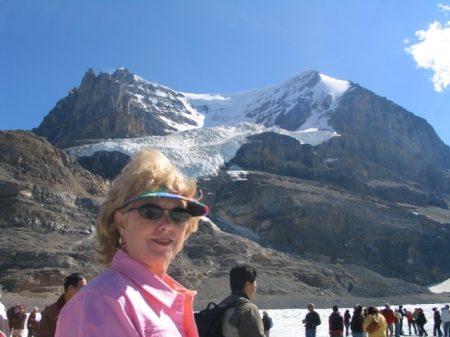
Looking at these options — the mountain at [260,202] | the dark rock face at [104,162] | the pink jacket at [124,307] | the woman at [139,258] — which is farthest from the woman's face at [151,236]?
the dark rock face at [104,162]

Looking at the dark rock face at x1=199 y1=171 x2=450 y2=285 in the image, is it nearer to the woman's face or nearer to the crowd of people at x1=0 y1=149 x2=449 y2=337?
the crowd of people at x1=0 y1=149 x2=449 y2=337

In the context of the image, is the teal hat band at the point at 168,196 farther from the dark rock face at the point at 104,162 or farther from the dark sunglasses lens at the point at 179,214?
the dark rock face at the point at 104,162

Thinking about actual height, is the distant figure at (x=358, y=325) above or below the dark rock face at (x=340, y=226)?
below

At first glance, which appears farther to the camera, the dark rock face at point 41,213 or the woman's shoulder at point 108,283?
the dark rock face at point 41,213

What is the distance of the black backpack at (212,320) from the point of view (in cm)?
448

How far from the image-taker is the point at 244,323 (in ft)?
14.4

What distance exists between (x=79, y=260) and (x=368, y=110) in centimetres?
14734

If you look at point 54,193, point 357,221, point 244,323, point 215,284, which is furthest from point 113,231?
point 357,221

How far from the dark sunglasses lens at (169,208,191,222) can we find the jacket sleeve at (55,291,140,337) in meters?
0.72

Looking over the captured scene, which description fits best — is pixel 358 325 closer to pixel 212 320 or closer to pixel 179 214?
pixel 212 320

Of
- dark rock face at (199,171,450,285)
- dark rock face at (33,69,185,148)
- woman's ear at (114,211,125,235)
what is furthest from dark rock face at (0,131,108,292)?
woman's ear at (114,211,125,235)

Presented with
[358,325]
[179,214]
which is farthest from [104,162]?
[179,214]

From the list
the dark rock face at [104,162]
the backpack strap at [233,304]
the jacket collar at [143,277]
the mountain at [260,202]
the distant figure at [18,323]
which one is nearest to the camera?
the jacket collar at [143,277]

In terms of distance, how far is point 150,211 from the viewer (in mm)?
2658
